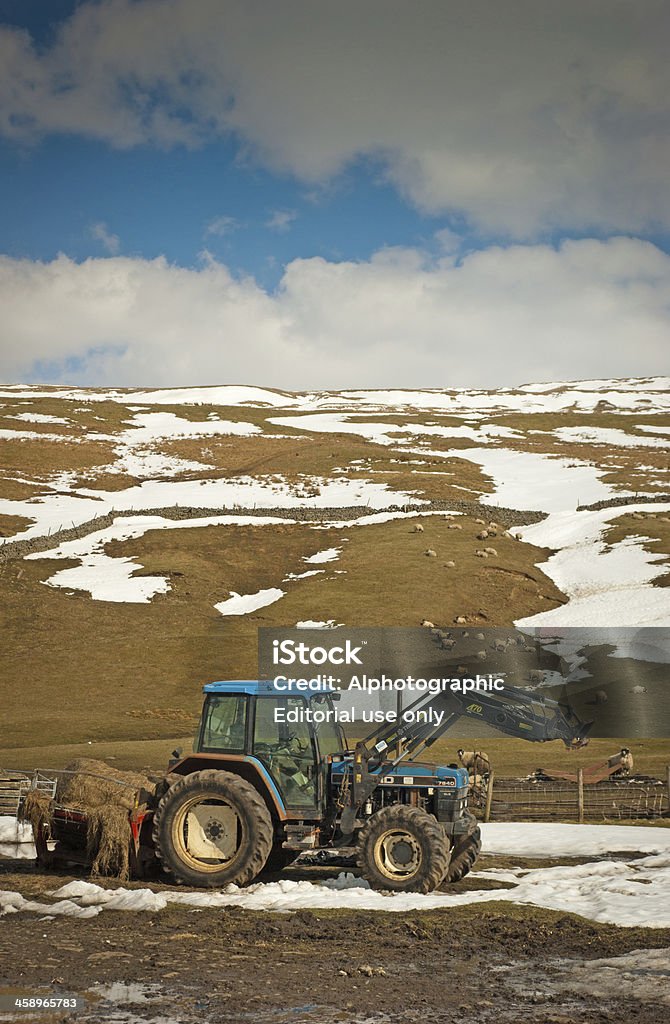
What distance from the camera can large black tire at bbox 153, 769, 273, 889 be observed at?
43.8 ft

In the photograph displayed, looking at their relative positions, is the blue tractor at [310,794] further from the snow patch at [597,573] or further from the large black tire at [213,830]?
the snow patch at [597,573]

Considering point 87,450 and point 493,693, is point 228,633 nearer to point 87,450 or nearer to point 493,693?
point 493,693

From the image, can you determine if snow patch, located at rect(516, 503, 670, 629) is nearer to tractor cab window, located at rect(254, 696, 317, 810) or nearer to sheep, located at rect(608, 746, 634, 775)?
sheep, located at rect(608, 746, 634, 775)

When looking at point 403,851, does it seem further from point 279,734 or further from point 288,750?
point 279,734

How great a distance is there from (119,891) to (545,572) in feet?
147

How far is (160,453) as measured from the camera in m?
93.2

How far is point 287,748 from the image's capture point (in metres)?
A: 14.0

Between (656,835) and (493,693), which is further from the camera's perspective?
(656,835)

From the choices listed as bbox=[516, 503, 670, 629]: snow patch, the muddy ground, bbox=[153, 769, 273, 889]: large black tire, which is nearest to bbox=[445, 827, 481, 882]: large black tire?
the muddy ground

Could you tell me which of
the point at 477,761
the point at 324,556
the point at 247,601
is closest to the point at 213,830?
the point at 477,761

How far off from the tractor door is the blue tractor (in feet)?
0.05

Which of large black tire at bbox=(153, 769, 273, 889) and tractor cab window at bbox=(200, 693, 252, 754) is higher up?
tractor cab window at bbox=(200, 693, 252, 754)

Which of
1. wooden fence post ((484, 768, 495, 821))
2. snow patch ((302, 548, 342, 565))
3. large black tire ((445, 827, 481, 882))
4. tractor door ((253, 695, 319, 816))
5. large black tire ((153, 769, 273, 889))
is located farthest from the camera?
snow patch ((302, 548, 342, 565))

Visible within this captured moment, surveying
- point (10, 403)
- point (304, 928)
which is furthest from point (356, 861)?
point (10, 403)
